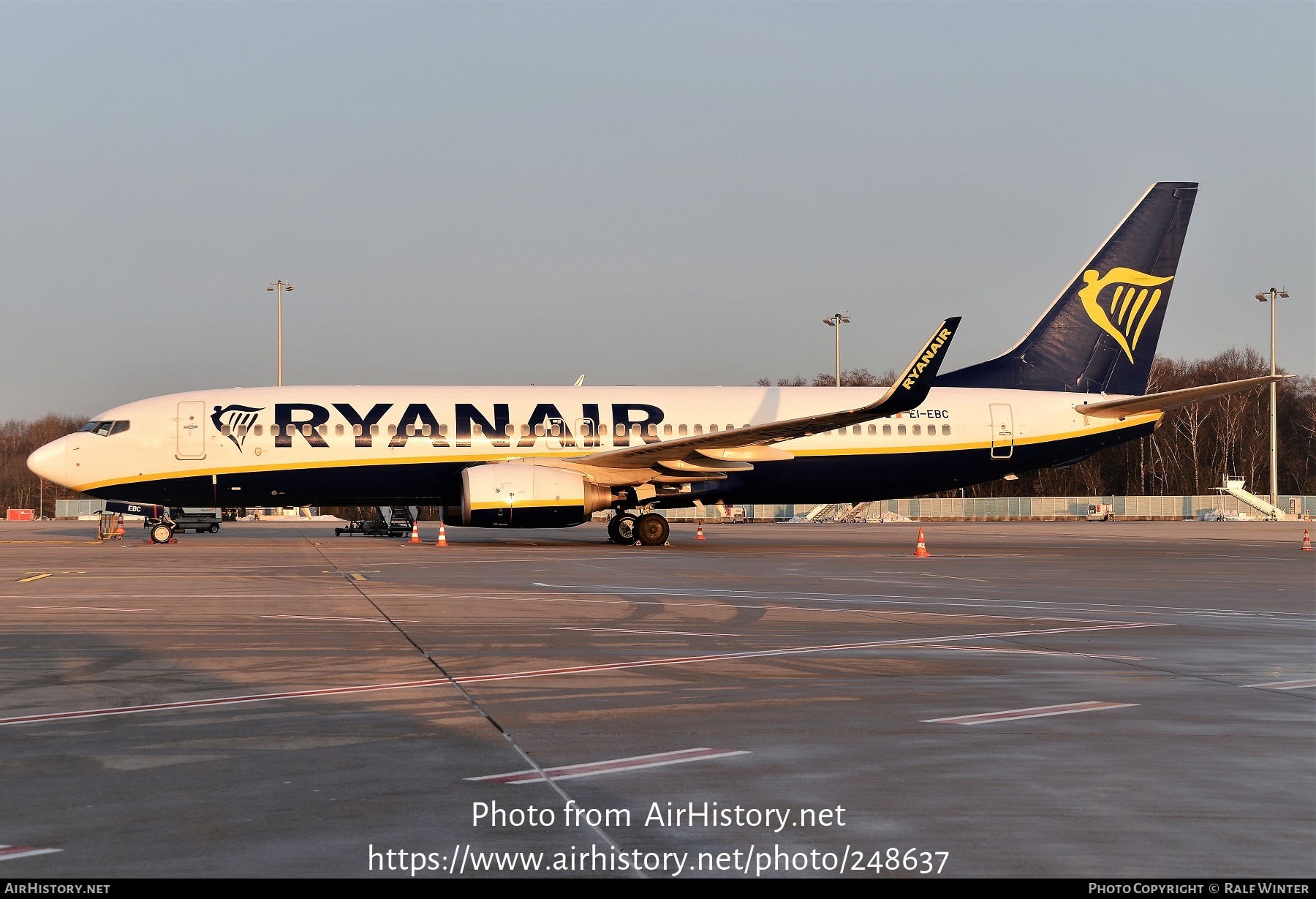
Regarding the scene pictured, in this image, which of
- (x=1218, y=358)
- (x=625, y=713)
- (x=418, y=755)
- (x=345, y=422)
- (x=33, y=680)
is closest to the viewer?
(x=418, y=755)

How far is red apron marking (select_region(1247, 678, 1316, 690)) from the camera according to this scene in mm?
9070

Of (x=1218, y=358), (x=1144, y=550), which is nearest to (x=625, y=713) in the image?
(x=1144, y=550)

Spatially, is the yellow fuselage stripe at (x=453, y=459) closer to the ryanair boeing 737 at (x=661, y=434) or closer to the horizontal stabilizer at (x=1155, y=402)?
the ryanair boeing 737 at (x=661, y=434)

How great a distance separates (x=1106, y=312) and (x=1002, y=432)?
4686mm

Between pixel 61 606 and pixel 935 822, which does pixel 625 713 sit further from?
pixel 61 606

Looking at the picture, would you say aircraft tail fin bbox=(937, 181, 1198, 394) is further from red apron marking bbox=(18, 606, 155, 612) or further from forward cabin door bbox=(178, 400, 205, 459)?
red apron marking bbox=(18, 606, 155, 612)

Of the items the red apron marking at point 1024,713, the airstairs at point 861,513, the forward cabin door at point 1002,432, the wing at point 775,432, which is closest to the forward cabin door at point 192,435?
the wing at point 775,432

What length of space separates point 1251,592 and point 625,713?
13.7 m

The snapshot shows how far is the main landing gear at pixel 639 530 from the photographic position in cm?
3080

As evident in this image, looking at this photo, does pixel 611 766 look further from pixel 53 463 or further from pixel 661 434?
pixel 53 463

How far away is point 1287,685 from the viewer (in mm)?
9219

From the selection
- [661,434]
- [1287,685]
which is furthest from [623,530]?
[1287,685]

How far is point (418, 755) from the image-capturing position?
6.48 m

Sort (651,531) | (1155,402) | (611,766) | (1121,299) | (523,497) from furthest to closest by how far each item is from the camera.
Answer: (1121,299)
(1155,402)
(651,531)
(523,497)
(611,766)
